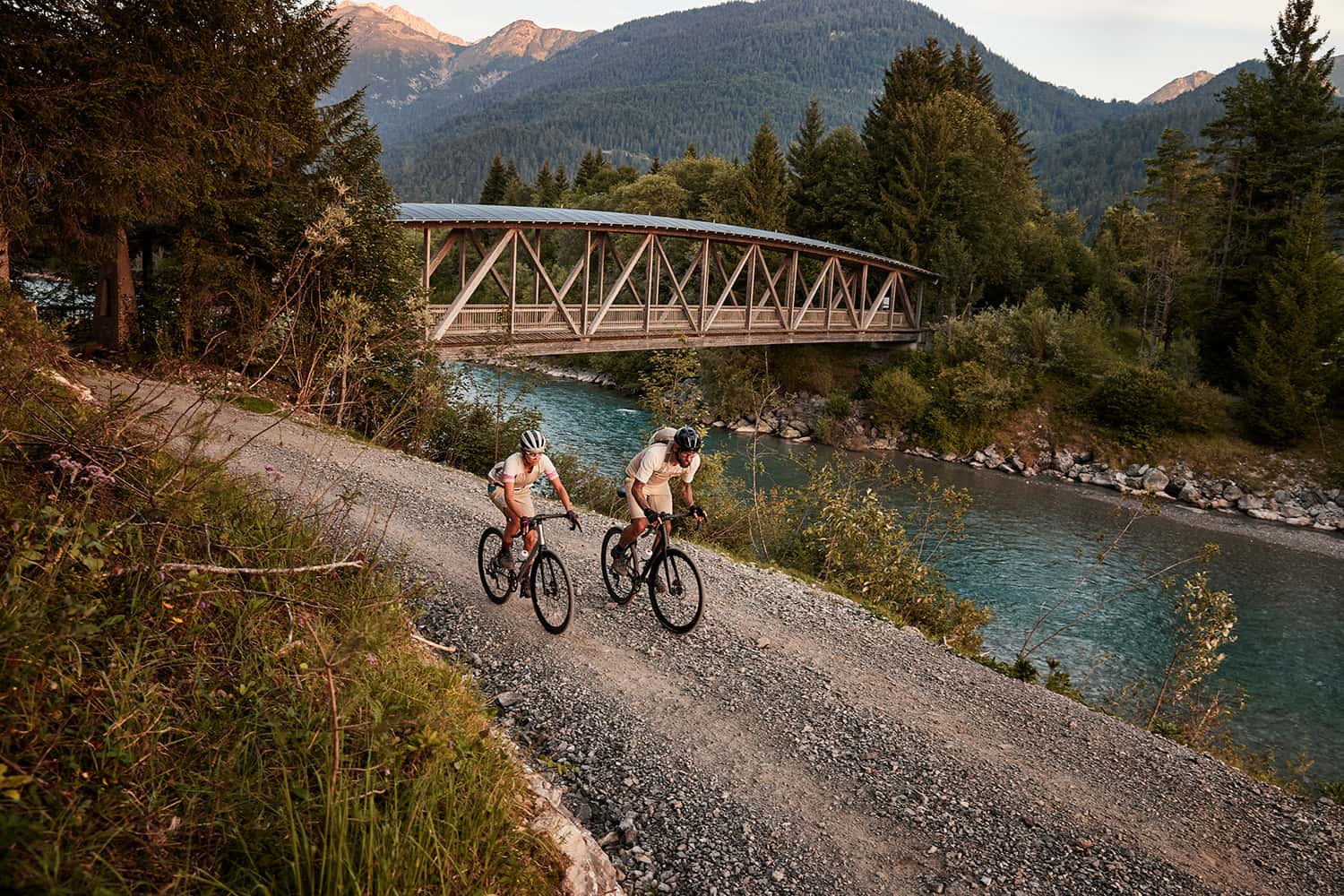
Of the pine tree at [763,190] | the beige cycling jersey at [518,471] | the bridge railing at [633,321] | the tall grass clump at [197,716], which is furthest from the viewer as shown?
the pine tree at [763,190]

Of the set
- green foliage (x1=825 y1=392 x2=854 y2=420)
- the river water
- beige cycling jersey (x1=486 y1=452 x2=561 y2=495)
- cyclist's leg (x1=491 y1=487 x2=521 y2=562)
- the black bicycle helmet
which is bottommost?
the river water

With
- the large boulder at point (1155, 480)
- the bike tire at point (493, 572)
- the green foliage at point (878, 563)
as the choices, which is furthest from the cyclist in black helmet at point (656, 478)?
the large boulder at point (1155, 480)

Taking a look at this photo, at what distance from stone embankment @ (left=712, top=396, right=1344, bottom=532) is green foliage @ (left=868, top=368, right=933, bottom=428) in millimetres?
660

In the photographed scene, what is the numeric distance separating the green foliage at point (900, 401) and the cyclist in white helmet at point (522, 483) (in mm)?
27811

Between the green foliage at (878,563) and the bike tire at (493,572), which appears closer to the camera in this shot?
the bike tire at (493,572)

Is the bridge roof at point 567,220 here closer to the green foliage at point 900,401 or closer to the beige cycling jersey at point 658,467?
the green foliage at point 900,401

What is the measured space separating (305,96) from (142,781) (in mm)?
17328

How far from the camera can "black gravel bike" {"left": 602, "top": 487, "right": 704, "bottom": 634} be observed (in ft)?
23.3

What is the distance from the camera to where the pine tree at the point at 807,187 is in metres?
44.5

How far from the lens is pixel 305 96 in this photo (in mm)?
16594

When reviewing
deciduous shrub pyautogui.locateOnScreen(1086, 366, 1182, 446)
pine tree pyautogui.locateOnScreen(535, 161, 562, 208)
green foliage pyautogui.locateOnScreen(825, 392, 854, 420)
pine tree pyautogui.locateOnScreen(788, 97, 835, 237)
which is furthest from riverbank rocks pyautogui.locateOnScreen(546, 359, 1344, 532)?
pine tree pyautogui.locateOnScreen(535, 161, 562, 208)

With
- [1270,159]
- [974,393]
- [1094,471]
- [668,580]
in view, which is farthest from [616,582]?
[1270,159]

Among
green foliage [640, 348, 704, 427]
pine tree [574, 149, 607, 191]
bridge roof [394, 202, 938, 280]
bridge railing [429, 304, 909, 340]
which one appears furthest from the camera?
pine tree [574, 149, 607, 191]

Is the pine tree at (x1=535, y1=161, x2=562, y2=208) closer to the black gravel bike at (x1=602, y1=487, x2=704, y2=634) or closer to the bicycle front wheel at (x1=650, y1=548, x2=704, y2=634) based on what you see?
the black gravel bike at (x1=602, y1=487, x2=704, y2=634)
